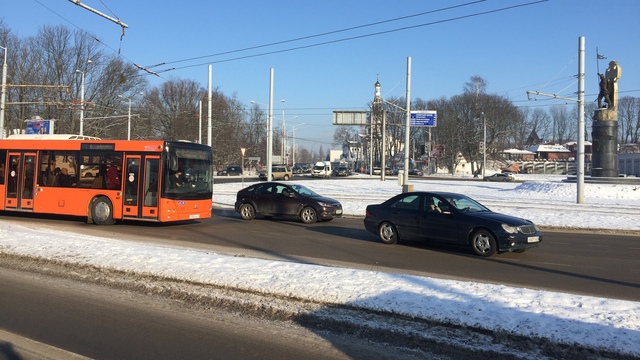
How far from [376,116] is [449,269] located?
227 feet

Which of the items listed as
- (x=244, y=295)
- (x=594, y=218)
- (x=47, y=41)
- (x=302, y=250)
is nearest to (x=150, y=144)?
(x=302, y=250)

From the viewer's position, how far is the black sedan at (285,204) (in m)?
17.6

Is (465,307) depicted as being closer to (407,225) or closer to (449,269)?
(449,269)

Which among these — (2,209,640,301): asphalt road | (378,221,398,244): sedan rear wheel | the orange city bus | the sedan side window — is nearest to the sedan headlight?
(2,209,640,301): asphalt road

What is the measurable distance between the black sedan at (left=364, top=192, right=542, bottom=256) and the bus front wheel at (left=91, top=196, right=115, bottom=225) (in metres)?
8.70

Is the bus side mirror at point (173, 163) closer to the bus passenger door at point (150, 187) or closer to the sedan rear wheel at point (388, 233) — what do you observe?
the bus passenger door at point (150, 187)

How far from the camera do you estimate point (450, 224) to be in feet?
38.3

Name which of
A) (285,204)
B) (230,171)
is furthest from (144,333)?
(230,171)

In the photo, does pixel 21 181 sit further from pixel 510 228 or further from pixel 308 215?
pixel 510 228

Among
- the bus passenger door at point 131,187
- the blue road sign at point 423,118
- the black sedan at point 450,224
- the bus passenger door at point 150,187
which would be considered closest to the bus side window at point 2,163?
the bus passenger door at point 131,187

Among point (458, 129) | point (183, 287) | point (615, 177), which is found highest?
point (458, 129)

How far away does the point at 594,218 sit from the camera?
19.6 meters

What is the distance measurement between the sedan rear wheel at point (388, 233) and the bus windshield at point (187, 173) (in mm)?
6594

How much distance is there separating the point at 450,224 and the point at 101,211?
11350 millimetres
